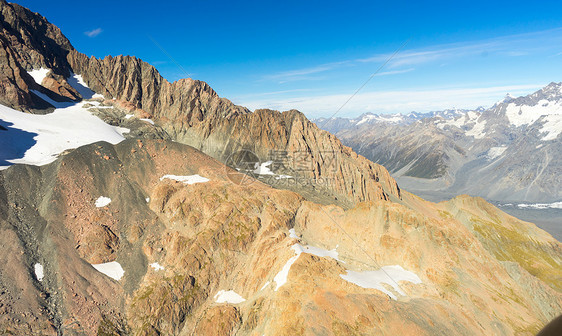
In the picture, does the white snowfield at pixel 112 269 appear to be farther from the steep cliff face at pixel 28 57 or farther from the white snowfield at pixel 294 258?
the steep cliff face at pixel 28 57

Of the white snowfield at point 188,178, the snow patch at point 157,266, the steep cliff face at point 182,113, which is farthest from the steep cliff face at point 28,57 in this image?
the snow patch at point 157,266

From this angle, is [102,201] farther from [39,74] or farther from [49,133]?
[39,74]

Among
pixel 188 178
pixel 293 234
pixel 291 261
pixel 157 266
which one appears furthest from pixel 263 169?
pixel 291 261

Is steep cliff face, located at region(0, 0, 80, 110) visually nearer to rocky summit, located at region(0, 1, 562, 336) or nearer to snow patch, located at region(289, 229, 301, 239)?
rocky summit, located at region(0, 1, 562, 336)

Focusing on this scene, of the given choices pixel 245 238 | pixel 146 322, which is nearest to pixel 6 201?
pixel 146 322

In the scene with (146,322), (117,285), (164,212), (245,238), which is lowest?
(146,322)

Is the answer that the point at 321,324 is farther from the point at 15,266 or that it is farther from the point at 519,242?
the point at 519,242
